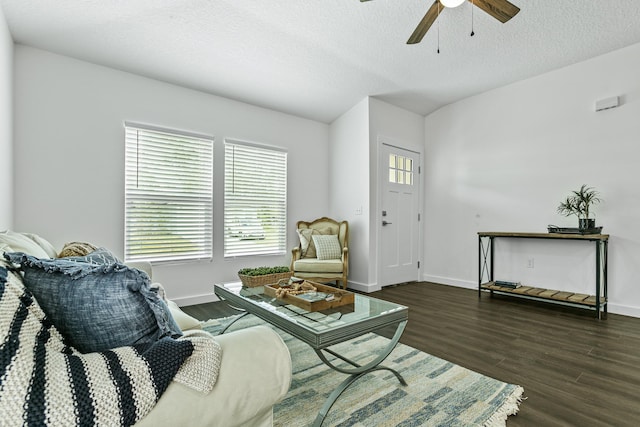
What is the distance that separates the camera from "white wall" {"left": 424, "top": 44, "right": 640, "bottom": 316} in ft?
11.0

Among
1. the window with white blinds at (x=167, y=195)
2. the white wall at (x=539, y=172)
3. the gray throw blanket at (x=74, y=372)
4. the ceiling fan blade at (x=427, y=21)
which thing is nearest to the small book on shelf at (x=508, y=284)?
the white wall at (x=539, y=172)

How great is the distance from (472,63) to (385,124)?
4.44 feet

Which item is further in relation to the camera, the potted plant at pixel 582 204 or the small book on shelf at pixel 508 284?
the small book on shelf at pixel 508 284

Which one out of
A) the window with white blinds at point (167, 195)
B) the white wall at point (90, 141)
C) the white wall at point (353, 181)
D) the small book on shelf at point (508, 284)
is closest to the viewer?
the white wall at point (90, 141)

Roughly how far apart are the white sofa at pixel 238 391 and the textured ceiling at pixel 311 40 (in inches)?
111

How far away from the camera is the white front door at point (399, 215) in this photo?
4641mm

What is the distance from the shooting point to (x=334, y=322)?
1686 mm

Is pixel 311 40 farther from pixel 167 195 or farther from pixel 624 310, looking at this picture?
pixel 624 310

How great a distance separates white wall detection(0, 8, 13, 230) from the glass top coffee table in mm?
2085

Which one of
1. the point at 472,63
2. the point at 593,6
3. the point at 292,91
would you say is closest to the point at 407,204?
the point at 472,63

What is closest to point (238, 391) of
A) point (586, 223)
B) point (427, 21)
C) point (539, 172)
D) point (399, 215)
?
point (427, 21)

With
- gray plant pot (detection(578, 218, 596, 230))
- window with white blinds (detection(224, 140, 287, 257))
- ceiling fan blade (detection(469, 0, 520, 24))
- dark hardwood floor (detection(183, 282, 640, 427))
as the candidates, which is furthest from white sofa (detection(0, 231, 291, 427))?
gray plant pot (detection(578, 218, 596, 230))

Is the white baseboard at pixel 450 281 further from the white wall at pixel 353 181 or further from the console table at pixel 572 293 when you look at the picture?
the white wall at pixel 353 181

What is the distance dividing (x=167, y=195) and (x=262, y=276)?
1749 mm
